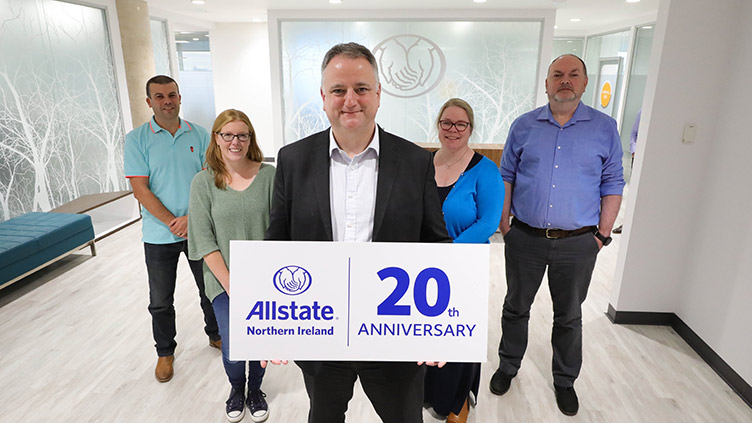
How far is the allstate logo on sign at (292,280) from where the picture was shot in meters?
1.27

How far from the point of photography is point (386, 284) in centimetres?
127

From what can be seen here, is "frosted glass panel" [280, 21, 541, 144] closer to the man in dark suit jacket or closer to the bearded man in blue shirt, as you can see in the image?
the bearded man in blue shirt

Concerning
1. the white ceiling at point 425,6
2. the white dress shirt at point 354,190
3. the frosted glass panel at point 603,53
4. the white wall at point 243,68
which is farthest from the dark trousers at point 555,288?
the white wall at point 243,68

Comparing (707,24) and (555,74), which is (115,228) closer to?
(555,74)

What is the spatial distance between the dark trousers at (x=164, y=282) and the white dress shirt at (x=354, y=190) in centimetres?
129

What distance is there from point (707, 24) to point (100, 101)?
544cm

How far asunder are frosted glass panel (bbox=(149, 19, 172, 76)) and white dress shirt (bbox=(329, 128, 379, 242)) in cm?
613

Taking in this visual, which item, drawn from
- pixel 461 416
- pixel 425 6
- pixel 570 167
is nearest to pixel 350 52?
pixel 570 167

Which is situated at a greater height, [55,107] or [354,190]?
[55,107]

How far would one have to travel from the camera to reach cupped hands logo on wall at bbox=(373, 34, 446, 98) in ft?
21.3

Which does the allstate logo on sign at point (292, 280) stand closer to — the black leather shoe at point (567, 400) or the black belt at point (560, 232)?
the black belt at point (560, 232)

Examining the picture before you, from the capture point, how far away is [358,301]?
4.21 ft

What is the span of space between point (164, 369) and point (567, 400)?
213 centimetres

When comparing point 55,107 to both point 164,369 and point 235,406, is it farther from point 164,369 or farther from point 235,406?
point 235,406
